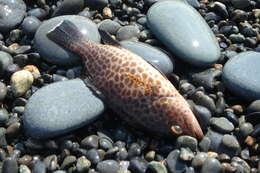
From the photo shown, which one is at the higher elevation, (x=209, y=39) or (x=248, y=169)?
(x=209, y=39)

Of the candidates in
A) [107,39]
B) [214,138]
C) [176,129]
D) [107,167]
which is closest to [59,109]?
[107,167]

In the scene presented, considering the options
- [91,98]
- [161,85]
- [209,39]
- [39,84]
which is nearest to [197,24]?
[209,39]

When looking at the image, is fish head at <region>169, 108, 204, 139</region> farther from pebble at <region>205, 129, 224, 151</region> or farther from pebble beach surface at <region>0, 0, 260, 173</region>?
pebble at <region>205, 129, 224, 151</region>

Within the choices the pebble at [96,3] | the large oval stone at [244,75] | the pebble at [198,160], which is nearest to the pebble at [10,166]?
the pebble at [198,160]

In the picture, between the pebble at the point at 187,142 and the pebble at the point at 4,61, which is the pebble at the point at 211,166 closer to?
the pebble at the point at 187,142

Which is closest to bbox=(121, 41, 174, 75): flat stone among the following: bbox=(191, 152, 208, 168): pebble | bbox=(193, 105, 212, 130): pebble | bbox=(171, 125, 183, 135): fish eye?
bbox=(193, 105, 212, 130): pebble

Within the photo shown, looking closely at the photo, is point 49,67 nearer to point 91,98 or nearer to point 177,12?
point 91,98

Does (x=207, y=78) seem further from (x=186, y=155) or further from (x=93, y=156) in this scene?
(x=93, y=156)
